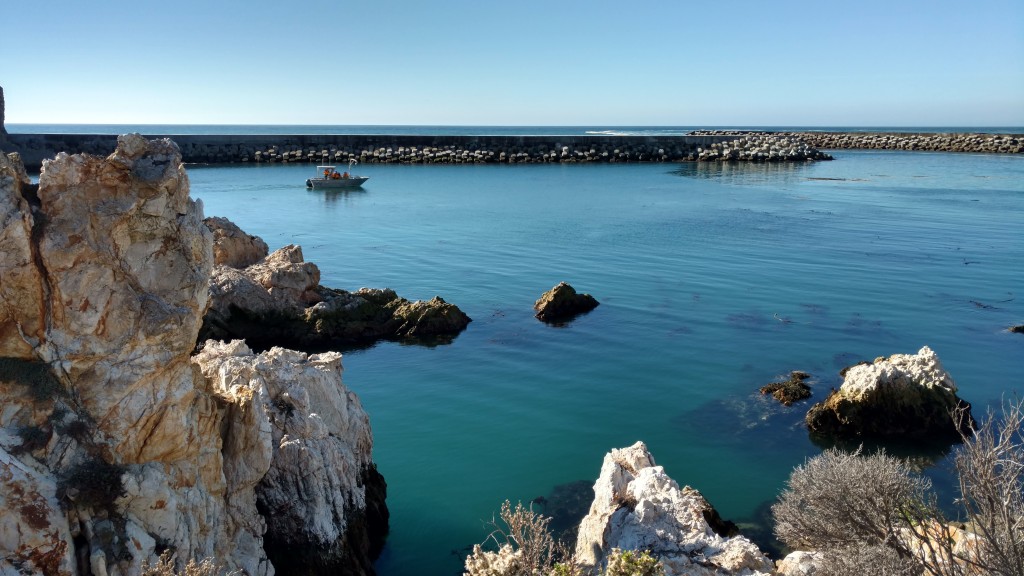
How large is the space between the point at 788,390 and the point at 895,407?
2.43 meters

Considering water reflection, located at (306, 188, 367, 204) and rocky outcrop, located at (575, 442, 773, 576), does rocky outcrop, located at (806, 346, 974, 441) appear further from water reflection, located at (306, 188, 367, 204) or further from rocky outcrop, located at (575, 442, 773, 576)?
water reflection, located at (306, 188, 367, 204)

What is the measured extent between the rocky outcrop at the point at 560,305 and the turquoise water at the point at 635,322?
53cm

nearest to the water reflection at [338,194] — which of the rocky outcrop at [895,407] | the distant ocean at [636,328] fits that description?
the distant ocean at [636,328]

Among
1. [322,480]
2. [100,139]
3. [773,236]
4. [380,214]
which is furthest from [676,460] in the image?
[100,139]

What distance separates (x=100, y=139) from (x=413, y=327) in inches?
2565

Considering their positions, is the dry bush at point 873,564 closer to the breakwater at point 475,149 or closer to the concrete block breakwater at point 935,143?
the breakwater at point 475,149

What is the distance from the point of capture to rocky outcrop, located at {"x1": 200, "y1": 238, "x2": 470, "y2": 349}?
21984mm

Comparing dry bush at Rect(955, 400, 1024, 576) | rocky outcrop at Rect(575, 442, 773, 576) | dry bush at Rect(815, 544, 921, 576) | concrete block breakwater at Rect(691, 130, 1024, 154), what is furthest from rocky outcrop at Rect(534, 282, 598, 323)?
concrete block breakwater at Rect(691, 130, 1024, 154)

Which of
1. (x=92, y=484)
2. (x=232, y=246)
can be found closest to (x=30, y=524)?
(x=92, y=484)

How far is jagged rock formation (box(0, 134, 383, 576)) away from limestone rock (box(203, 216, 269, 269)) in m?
16.4

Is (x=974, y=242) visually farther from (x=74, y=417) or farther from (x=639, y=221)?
(x=74, y=417)

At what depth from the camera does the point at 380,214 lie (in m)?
48.9

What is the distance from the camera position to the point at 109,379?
814 centimetres

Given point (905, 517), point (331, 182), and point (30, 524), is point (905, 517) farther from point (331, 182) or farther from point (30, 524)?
point (331, 182)
